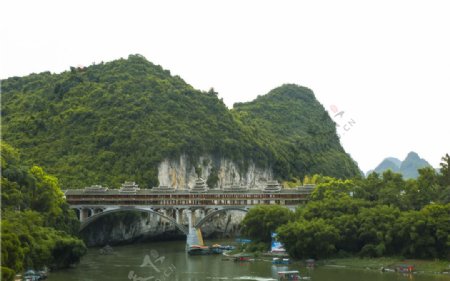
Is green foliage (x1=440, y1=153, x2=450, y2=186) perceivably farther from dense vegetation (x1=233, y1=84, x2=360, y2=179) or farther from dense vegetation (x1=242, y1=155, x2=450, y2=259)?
dense vegetation (x1=233, y1=84, x2=360, y2=179)

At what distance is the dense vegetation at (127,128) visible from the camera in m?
86.0

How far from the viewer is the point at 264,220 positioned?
60.2 metres

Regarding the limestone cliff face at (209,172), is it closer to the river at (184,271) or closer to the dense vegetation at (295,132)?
the dense vegetation at (295,132)

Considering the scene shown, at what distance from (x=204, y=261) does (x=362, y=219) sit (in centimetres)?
1378

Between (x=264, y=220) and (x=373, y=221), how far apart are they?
9796mm

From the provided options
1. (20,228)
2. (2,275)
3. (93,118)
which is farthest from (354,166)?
(2,275)

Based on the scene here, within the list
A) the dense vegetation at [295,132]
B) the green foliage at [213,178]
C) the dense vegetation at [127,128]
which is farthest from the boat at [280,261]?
the dense vegetation at [295,132]

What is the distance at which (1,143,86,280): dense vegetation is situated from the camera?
41419 millimetres

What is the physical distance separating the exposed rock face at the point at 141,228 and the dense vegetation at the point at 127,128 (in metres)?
5.06

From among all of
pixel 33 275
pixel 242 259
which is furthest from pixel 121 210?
pixel 33 275

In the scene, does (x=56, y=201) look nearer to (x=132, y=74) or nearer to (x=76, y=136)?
(x=76, y=136)

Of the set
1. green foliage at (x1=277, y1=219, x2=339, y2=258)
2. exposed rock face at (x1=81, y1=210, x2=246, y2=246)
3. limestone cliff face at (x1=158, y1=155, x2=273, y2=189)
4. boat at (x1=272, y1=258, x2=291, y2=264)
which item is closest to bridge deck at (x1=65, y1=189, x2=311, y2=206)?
exposed rock face at (x1=81, y1=210, x2=246, y2=246)

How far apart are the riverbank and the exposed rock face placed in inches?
837

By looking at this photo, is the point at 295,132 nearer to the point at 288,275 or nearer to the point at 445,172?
the point at 445,172
